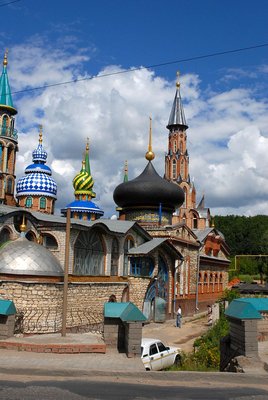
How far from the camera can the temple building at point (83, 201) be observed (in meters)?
35.4

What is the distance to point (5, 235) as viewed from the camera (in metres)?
20.6

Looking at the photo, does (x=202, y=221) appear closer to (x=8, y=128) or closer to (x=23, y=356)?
(x=8, y=128)

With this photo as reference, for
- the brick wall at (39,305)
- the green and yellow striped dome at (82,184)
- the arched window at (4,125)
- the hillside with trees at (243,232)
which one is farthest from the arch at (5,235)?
the hillside with trees at (243,232)

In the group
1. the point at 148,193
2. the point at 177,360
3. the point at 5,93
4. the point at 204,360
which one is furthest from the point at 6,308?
the point at 5,93

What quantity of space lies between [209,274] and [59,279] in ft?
72.2

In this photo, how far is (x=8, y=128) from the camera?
32.8m

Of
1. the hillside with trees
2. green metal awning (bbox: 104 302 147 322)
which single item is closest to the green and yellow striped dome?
green metal awning (bbox: 104 302 147 322)

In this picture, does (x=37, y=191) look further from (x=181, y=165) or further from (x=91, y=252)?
(x=181, y=165)

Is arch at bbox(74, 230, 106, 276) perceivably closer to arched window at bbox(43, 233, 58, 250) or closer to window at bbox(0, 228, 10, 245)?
arched window at bbox(43, 233, 58, 250)

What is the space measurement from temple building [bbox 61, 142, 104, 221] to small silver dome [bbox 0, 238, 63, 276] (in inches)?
560

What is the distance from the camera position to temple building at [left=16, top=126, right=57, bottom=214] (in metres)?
33.3

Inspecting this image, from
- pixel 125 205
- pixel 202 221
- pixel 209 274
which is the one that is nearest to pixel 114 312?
pixel 125 205

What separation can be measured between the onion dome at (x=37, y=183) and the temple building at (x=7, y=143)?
29.9 inches

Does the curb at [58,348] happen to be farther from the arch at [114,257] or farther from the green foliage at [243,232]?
the green foliage at [243,232]
